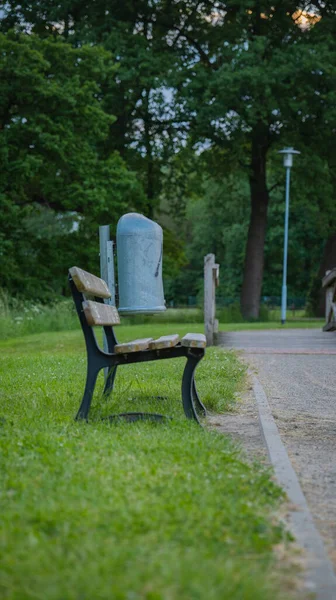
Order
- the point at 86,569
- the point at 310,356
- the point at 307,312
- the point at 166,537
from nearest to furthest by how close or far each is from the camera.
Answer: the point at 86,569, the point at 166,537, the point at 310,356, the point at 307,312

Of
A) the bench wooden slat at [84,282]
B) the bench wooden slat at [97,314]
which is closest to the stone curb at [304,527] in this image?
the bench wooden slat at [97,314]

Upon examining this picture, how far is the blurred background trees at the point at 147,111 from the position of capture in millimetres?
28375

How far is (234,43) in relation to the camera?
3123 cm

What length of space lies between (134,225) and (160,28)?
88.3 ft

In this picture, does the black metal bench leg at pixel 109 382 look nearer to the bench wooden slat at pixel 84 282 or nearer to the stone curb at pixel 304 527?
the bench wooden slat at pixel 84 282

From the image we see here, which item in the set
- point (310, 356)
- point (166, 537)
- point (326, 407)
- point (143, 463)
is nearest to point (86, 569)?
point (166, 537)

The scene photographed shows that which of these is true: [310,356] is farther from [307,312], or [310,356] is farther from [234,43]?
[307,312]

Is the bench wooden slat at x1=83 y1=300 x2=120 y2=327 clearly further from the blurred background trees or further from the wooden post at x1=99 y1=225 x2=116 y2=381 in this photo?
the blurred background trees

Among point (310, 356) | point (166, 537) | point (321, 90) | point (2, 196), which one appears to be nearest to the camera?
point (166, 537)

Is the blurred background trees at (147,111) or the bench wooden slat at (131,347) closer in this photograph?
the bench wooden slat at (131,347)

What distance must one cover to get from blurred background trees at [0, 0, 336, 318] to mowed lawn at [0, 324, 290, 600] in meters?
23.0

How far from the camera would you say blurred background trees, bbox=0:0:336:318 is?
28375 mm

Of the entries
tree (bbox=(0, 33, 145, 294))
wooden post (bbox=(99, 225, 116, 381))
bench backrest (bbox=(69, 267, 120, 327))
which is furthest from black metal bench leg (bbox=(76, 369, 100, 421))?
tree (bbox=(0, 33, 145, 294))

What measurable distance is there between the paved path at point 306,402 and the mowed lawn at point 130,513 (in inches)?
11.2
